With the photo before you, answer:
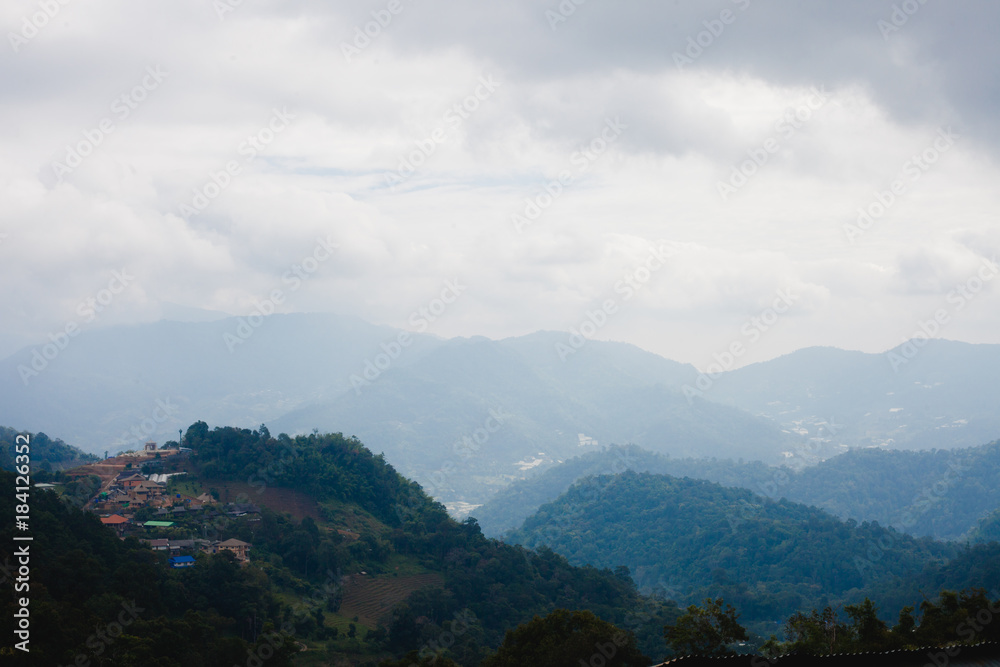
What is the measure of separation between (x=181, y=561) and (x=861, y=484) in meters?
97.8

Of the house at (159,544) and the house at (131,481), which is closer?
the house at (159,544)

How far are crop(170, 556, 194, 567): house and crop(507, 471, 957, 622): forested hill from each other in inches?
1439

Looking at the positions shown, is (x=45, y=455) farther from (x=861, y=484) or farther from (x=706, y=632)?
(x=861, y=484)

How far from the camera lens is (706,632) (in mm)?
15992

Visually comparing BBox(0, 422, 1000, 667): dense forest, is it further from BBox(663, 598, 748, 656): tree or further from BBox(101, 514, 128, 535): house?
BBox(101, 514, 128, 535): house

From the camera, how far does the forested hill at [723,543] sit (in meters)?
55.5

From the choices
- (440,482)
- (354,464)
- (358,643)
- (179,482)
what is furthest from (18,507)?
(440,482)

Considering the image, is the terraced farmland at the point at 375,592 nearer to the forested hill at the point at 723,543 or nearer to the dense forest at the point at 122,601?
the dense forest at the point at 122,601

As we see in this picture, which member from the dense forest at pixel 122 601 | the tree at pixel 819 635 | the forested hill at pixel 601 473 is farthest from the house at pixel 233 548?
the forested hill at pixel 601 473

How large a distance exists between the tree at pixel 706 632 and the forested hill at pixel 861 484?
79.8 m

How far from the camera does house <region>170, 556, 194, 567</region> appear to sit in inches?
1054

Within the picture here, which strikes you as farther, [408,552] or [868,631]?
[408,552]

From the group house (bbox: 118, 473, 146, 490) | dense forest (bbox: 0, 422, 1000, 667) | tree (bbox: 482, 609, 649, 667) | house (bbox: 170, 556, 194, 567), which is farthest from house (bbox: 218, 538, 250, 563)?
tree (bbox: 482, 609, 649, 667)

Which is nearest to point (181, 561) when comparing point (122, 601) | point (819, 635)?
point (122, 601)
